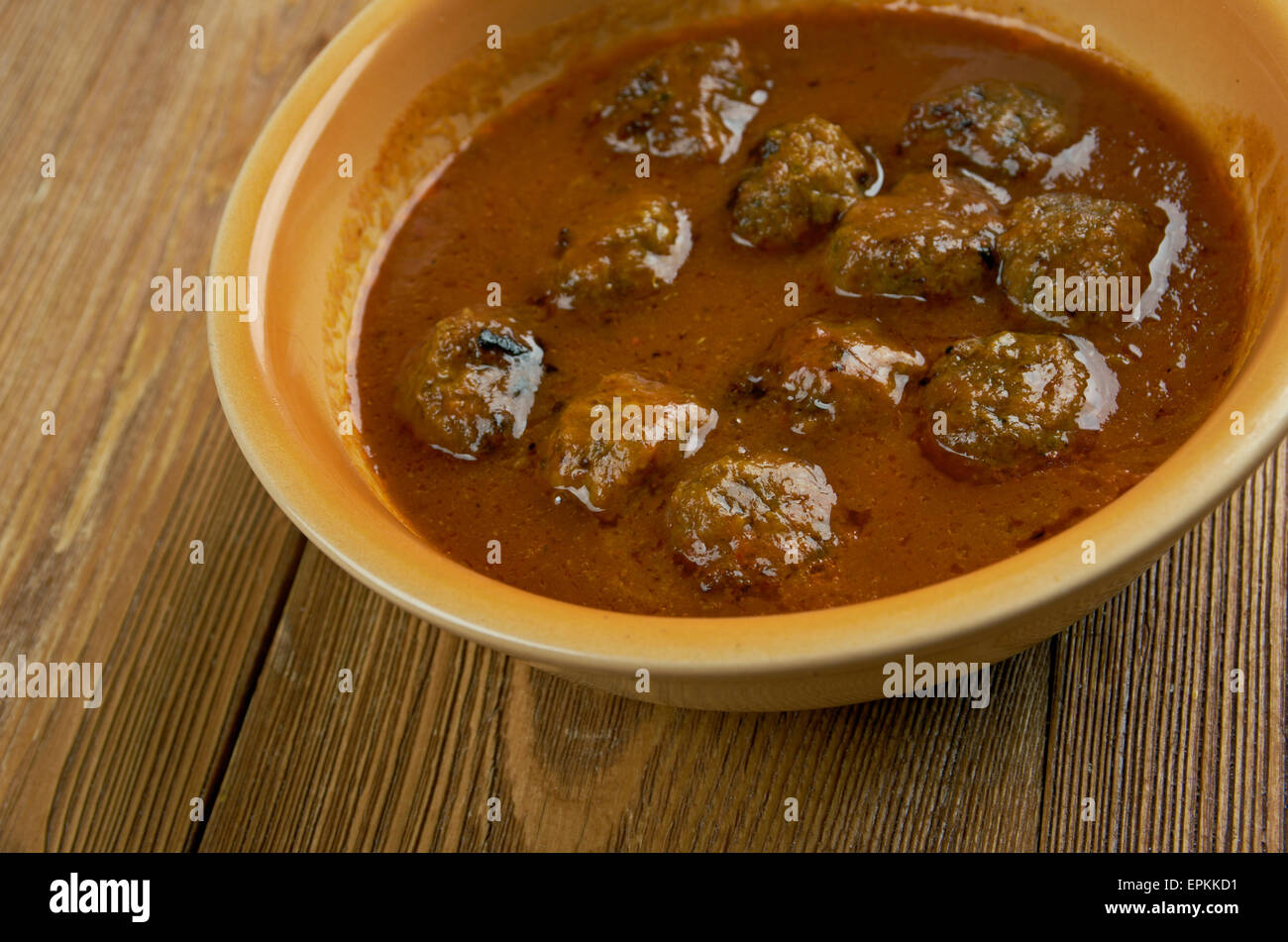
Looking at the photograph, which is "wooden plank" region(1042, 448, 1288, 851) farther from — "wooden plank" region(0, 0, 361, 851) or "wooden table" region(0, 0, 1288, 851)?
"wooden plank" region(0, 0, 361, 851)

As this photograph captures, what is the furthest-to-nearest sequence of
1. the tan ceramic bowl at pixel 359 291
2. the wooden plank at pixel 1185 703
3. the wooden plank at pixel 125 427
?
the wooden plank at pixel 125 427
the wooden plank at pixel 1185 703
the tan ceramic bowl at pixel 359 291

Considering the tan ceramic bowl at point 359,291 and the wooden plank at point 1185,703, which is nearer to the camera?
the tan ceramic bowl at point 359,291

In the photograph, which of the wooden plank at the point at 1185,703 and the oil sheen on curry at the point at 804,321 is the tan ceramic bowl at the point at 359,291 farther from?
the wooden plank at the point at 1185,703

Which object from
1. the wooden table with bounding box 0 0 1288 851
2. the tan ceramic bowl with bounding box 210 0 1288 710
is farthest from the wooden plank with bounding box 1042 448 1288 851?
the tan ceramic bowl with bounding box 210 0 1288 710

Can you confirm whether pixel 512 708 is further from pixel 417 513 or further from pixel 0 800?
pixel 0 800

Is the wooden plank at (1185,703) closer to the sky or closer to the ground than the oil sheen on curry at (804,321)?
closer to the ground

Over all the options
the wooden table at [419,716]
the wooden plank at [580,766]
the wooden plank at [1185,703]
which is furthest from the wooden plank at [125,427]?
the wooden plank at [1185,703]

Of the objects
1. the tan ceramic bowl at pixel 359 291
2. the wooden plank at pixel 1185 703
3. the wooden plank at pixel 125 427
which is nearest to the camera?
the tan ceramic bowl at pixel 359 291
